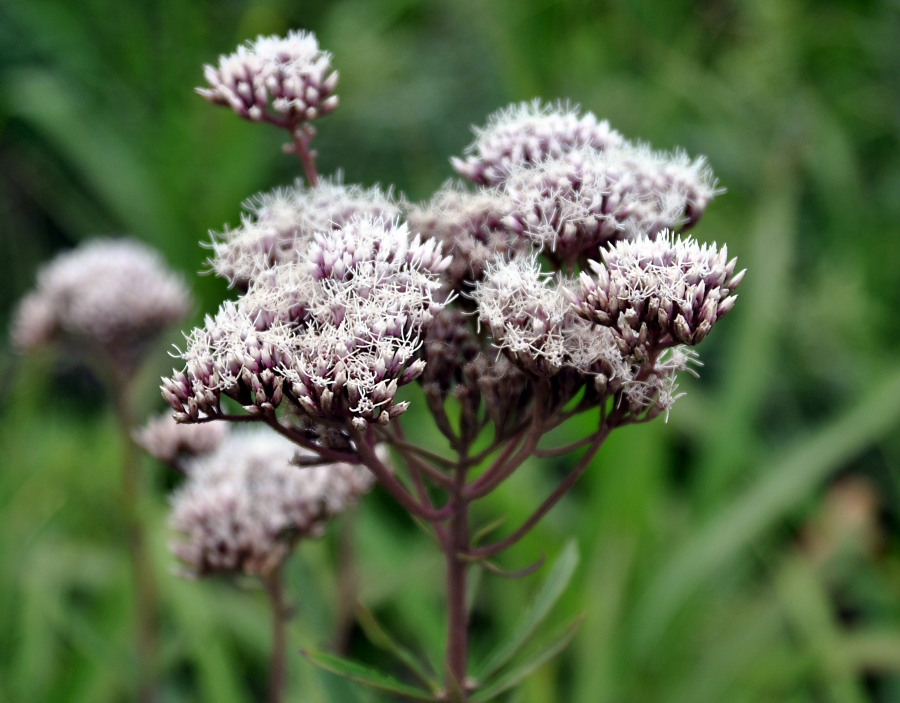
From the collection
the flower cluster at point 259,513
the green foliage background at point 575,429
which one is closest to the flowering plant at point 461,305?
the flower cluster at point 259,513

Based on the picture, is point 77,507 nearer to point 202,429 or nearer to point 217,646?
point 217,646

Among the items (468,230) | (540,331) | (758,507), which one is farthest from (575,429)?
(540,331)

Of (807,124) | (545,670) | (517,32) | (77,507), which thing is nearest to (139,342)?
(77,507)

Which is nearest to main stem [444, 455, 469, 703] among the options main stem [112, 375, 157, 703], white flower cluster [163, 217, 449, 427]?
white flower cluster [163, 217, 449, 427]

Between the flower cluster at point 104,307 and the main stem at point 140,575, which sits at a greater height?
the flower cluster at point 104,307

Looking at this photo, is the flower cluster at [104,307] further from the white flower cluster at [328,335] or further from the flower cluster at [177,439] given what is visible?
the white flower cluster at [328,335]

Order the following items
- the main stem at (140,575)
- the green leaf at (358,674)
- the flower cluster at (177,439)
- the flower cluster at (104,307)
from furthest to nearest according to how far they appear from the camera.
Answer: the flower cluster at (104,307)
the main stem at (140,575)
the flower cluster at (177,439)
the green leaf at (358,674)
